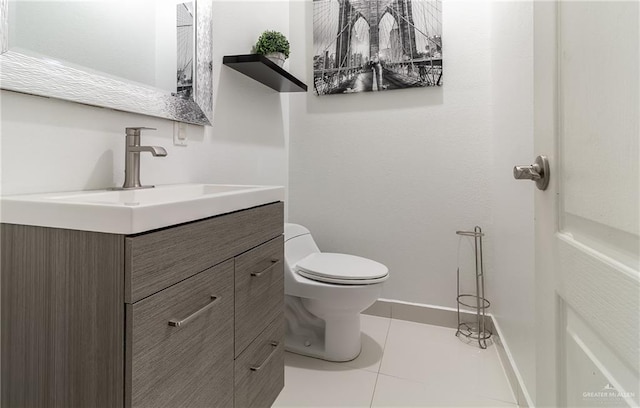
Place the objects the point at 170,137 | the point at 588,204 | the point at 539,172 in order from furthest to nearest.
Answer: the point at 170,137, the point at 539,172, the point at 588,204

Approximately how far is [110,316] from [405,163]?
171 cm

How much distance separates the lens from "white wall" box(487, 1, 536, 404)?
1.14 m

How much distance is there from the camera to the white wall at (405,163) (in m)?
1.84

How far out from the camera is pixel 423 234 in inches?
76.5

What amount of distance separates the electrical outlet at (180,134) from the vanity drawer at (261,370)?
76cm

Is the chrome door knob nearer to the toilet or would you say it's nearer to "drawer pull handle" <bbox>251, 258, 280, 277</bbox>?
"drawer pull handle" <bbox>251, 258, 280, 277</bbox>

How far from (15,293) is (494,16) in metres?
2.20

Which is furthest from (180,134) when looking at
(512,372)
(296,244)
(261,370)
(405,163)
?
(512,372)

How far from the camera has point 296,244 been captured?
174 centimetres

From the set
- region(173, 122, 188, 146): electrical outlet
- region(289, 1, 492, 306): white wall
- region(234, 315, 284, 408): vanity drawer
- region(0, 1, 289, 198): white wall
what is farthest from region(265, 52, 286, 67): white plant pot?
region(234, 315, 284, 408): vanity drawer

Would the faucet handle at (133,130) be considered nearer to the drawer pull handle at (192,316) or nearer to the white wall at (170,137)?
the white wall at (170,137)

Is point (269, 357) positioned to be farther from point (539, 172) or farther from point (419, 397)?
point (539, 172)

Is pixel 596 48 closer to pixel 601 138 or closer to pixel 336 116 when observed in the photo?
pixel 601 138

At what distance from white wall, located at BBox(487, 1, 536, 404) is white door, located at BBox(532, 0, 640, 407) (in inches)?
19.9
